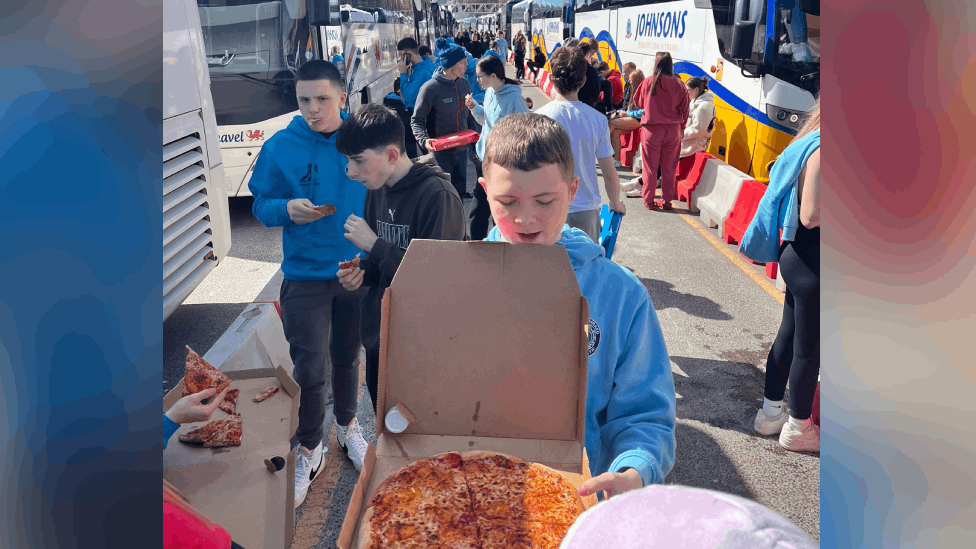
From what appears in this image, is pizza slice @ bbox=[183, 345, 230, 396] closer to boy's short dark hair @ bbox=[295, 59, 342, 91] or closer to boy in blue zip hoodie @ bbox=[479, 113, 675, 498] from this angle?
boy in blue zip hoodie @ bbox=[479, 113, 675, 498]

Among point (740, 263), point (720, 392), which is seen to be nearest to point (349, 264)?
point (720, 392)

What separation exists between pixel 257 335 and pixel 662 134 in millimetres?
6681

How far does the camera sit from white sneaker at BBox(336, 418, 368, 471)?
12.6ft

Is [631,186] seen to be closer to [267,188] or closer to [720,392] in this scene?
[720,392]

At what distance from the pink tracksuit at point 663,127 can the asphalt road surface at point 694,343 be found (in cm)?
56

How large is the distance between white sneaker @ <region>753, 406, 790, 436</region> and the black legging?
0.41 ft

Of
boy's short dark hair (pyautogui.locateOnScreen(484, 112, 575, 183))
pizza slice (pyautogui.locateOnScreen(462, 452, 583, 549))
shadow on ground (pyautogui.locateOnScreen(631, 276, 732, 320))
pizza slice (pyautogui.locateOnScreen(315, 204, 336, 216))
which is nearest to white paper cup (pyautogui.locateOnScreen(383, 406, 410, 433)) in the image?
pizza slice (pyautogui.locateOnScreen(462, 452, 583, 549))

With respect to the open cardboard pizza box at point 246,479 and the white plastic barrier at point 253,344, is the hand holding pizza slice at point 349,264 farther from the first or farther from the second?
the white plastic barrier at point 253,344

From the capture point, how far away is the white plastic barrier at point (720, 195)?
867cm

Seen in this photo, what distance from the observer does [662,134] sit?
930cm

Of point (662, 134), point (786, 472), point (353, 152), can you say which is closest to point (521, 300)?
point (353, 152)
